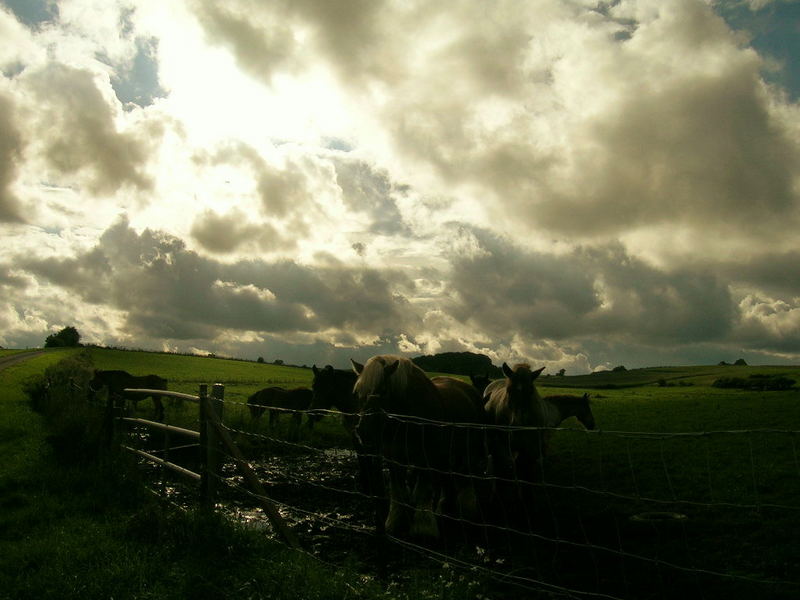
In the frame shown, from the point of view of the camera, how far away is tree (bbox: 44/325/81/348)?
104062 millimetres

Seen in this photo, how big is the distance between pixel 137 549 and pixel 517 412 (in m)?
5.69

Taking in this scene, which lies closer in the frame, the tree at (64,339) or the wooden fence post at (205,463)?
the wooden fence post at (205,463)

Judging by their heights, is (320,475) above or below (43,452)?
below

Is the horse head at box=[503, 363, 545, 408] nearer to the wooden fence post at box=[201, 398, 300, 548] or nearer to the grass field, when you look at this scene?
the grass field

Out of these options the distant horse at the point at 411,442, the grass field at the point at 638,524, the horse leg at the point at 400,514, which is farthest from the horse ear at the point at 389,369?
the grass field at the point at 638,524

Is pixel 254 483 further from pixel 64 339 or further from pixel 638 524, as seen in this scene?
pixel 64 339

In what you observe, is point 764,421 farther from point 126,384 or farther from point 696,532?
point 126,384

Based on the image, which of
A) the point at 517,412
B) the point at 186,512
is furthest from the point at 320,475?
the point at 186,512

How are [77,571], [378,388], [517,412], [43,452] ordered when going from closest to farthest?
[77,571]
[378,388]
[517,412]
[43,452]

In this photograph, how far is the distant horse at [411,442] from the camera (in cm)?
675

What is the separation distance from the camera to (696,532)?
24.8 ft

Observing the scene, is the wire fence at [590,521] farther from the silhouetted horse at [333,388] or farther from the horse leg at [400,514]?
the silhouetted horse at [333,388]

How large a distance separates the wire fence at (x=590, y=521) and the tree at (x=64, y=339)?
110 m

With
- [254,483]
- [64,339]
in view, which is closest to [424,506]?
[254,483]
